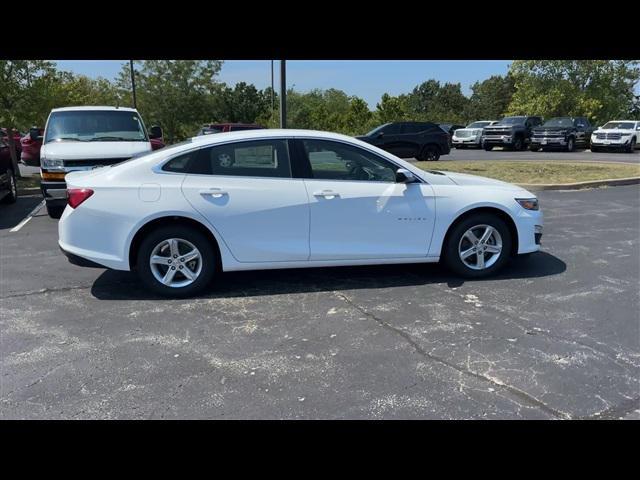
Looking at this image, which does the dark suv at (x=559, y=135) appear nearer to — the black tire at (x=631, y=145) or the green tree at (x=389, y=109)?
the black tire at (x=631, y=145)

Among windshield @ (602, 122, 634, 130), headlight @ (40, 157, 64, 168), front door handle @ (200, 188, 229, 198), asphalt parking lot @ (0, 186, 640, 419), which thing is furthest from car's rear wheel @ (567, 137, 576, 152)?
front door handle @ (200, 188, 229, 198)

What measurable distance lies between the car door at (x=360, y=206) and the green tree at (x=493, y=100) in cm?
6910

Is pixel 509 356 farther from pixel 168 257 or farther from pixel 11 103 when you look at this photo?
pixel 11 103

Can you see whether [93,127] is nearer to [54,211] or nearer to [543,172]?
[54,211]

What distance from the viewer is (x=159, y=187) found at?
14.6ft

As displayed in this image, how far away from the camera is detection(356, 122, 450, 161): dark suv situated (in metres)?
18.5

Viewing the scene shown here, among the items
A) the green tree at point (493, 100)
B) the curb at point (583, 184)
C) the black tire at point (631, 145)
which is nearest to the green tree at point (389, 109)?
the black tire at point (631, 145)

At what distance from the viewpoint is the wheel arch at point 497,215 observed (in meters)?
5.02

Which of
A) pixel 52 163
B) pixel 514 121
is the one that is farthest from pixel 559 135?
pixel 52 163

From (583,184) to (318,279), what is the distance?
9157 mm

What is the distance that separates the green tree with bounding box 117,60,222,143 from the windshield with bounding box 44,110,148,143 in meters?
25.2

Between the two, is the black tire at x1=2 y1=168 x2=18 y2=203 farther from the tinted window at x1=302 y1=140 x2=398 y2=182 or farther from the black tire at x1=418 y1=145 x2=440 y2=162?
the black tire at x1=418 y1=145 x2=440 y2=162

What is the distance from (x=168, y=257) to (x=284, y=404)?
2.23m

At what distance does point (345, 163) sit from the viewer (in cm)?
485
